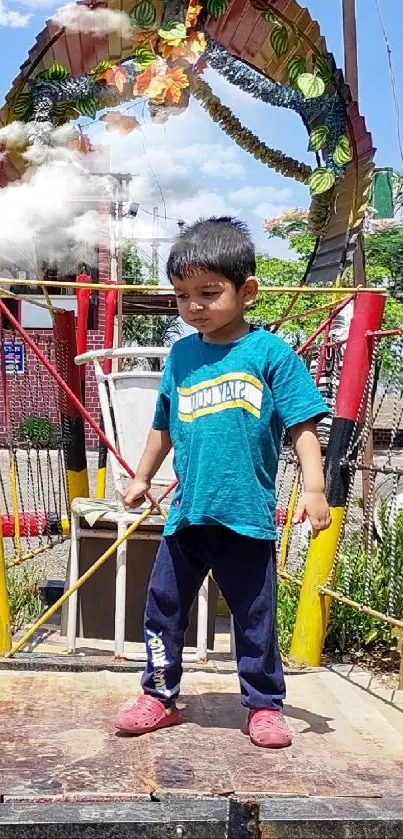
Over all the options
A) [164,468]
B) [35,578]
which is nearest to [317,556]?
[164,468]

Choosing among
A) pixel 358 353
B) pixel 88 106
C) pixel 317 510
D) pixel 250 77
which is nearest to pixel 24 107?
pixel 88 106

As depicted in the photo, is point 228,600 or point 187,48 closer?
point 228,600

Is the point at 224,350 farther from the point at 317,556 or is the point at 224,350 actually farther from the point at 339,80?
the point at 339,80

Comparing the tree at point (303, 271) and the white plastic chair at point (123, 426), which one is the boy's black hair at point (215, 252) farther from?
the tree at point (303, 271)

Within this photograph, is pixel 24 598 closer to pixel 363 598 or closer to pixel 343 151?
pixel 363 598

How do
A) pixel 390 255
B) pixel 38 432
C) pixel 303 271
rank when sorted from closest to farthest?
pixel 38 432 < pixel 303 271 < pixel 390 255

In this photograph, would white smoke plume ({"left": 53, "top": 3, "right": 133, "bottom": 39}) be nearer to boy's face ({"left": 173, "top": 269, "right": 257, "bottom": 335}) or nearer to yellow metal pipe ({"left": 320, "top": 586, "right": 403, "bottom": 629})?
boy's face ({"left": 173, "top": 269, "right": 257, "bottom": 335})

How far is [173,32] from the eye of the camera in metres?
4.14

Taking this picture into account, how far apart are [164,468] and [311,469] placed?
1478 millimetres

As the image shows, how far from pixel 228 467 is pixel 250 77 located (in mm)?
2324

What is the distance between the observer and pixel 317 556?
12.7 feet

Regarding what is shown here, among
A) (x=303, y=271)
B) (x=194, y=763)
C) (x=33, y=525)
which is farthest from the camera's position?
(x=303, y=271)

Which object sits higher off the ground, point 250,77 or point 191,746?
point 250,77

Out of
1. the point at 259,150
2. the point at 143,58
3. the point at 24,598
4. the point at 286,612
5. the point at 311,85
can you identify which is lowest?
the point at 24,598
